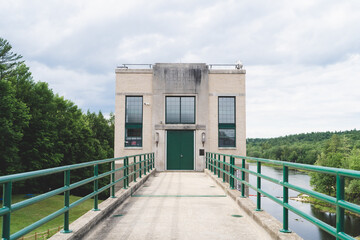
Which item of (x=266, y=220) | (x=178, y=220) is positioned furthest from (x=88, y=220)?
(x=266, y=220)

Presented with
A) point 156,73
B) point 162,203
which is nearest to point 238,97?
point 156,73

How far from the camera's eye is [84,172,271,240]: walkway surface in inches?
225

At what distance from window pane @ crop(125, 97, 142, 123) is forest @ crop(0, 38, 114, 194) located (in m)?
11.3

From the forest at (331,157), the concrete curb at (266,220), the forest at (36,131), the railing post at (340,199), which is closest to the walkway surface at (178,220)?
the concrete curb at (266,220)

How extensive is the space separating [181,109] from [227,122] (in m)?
3.51

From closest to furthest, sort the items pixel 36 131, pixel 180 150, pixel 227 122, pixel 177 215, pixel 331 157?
1. pixel 177 215
2. pixel 180 150
3. pixel 227 122
4. pixel 36 131
5. pixel 331 157

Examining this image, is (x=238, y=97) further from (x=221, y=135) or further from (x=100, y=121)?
(x=100, y=121)

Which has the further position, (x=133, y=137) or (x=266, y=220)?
(x=133, y=137)

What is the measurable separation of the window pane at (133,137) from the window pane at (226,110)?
6.02 meters

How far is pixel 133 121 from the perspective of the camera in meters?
23.7

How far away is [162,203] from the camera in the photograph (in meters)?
8.91

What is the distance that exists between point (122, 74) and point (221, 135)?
333 inches

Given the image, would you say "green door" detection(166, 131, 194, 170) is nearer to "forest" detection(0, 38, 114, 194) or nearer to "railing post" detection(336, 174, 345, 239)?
"forest" detection(0, 38, 114, 194)

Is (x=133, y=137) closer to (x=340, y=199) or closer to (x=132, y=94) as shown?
(x=132, y=94)
